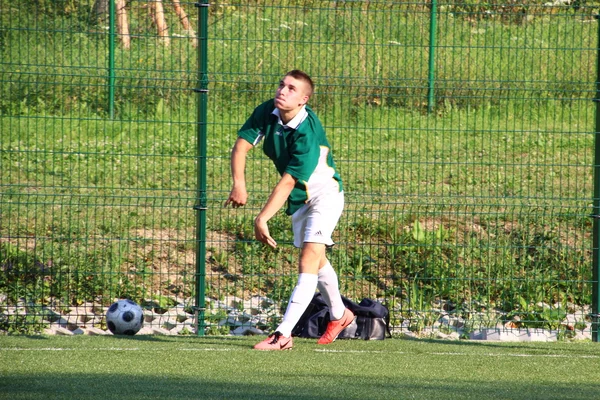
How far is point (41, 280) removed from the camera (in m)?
8.20

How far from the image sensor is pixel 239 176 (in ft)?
21.4

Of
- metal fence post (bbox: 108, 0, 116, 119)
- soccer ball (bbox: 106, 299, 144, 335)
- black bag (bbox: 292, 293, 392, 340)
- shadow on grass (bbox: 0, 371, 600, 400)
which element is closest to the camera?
shadow on grass (bbox: 0, 371, 600, 400)

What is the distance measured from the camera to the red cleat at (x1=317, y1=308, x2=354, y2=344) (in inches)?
277

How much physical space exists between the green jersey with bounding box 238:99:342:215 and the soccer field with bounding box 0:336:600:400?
1.15m

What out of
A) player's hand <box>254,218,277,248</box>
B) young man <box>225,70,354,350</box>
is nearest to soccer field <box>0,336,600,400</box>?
young man <box>225,70,354,350</box>

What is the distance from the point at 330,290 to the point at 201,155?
61.5 inches

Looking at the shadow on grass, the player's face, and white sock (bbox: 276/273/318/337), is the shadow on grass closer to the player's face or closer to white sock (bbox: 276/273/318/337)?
white sock (bbox: 276/273/318/337)

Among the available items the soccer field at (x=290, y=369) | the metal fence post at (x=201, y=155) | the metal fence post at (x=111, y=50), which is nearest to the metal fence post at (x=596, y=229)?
the soccer field at (x=290, y=369)

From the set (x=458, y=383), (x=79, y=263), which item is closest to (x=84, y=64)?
(x=79, y=263)

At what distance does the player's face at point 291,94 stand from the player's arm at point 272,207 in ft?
1.58

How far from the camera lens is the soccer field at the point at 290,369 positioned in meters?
5.16

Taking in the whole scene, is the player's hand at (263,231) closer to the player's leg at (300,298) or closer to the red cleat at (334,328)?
the player's leg at (300,298)

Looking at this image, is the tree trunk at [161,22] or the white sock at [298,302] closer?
the white sock at [298,302]

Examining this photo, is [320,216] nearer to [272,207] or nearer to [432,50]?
[272,207]
